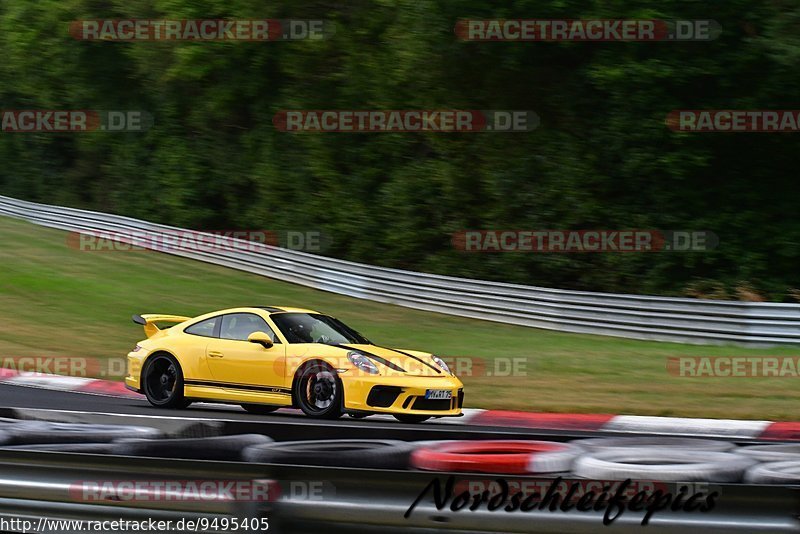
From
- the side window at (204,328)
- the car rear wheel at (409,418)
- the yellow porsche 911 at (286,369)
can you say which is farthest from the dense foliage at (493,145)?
the side window at (204,328)

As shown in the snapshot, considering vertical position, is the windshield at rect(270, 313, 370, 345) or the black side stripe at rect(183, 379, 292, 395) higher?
the windshield at rect(270, 313, 370, 345)

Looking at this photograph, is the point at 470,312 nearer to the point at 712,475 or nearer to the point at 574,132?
the point at 574,132

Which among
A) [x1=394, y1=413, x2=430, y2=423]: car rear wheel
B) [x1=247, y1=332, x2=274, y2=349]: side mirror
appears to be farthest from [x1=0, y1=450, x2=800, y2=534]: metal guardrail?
[x1=394, y1=413, x2=430, y2=423]: car rear wheel

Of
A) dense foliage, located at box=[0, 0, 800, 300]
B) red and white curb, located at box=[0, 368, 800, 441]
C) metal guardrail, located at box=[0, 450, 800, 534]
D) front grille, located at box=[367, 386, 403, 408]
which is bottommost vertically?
red and white curb, located at box=[0, 368, 800, 441]

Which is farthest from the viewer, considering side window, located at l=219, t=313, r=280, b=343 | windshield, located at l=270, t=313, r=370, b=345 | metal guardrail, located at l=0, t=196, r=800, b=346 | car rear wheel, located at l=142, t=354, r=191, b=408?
metal guardrail, located at l=0, t=196, r=800, b=346

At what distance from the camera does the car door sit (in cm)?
1020

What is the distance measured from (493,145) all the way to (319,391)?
43.3 ft

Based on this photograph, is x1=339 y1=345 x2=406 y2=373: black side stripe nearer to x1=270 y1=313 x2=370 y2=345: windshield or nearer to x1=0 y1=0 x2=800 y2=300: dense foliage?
x1=270 y1=313 x2=370 y2=345: windshield

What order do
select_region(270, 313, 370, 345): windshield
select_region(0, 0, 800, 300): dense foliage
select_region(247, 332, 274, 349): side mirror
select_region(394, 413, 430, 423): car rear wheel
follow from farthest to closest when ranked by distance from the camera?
Result: select_region(0, 0, 800, 300): dense foliage
select_region(270, 313, 370, 345): windshield
select_region(247, 332, 274, 349): side mirror
select_region(394, 413, 430, 423): car rear wheel

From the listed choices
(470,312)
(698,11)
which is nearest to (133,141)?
(470,312)

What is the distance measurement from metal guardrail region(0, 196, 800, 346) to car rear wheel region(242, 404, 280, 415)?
25.2ft

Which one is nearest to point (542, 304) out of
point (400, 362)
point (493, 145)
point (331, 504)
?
point (493, 145)

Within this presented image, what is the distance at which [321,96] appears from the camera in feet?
86.3

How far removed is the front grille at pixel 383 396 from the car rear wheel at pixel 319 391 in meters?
0.30
